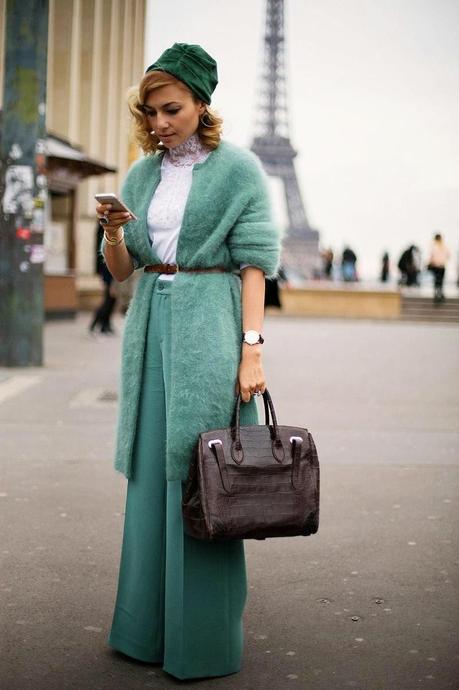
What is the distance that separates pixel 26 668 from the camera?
10.2 ft

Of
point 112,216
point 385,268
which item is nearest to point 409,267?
point 385,268

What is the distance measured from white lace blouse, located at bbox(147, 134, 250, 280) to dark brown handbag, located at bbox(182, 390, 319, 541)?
1.67ft

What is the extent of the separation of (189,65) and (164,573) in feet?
4.84

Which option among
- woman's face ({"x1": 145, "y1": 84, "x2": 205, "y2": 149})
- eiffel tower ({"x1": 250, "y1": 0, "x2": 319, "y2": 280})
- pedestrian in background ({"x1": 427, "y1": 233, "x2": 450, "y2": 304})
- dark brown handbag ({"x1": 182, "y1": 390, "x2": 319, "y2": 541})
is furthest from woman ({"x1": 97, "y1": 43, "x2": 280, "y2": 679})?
eiffel tower ({"x1": 250, "y1": 0, "x2": 319, "y2": 280})

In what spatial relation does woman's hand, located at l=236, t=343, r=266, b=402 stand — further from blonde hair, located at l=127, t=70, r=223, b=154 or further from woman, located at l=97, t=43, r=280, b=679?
blonde hair, located at l=127, t=70, r=223, b=154

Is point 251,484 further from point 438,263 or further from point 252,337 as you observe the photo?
point 438,263

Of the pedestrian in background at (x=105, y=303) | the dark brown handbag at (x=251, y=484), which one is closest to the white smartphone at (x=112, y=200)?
the dark brown handbag at (x=251, y=484)

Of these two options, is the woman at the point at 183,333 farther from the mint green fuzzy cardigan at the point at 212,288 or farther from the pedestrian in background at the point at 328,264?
the pedestrian in background at the point at 328,264

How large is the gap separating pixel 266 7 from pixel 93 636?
6485 centimetres

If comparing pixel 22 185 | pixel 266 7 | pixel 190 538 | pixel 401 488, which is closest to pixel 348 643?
pixel 190 538

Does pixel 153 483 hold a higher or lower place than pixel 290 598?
higher

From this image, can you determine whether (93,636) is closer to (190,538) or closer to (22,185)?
(190,538)

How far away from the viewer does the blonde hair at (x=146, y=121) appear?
9.73ft

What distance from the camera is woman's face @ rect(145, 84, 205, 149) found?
117 inches
